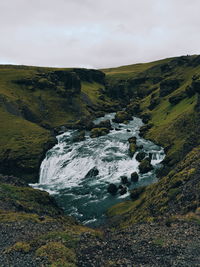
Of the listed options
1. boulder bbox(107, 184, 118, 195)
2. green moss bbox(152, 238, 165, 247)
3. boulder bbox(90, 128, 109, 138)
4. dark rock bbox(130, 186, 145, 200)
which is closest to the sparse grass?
green moss bbox(152, 238, 165, 247)

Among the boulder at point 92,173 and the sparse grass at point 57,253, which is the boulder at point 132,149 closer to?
the boulder at point 92,173

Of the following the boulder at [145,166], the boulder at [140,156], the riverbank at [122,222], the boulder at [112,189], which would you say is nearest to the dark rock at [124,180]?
the boulder at [112,189]

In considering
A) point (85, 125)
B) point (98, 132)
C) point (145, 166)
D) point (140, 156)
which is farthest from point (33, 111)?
point (145, 166)

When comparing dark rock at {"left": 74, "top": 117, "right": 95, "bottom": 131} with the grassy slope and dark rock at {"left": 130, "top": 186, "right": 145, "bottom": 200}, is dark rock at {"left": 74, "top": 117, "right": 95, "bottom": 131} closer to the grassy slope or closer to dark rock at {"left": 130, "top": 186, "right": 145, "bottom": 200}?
the grassy slope

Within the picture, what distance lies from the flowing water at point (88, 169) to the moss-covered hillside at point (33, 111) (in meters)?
5.28

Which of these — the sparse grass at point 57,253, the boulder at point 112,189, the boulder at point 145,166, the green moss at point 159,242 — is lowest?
the boulder at point 112,189

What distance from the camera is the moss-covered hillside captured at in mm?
79812

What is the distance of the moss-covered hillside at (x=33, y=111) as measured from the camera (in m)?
79.8

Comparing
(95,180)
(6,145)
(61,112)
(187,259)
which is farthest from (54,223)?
(61,112)

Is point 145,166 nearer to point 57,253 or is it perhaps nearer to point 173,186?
point 173,186

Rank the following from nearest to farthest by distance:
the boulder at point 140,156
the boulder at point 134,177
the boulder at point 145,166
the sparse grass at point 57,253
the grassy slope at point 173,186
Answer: the sparse grass at point 57,253 < the grassy slope at point 173,186 < the boulder at point 134,177 < the boulder at point 145,166 < the boulder at point 140,156

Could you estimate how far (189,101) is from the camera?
102m

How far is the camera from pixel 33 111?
123125mm

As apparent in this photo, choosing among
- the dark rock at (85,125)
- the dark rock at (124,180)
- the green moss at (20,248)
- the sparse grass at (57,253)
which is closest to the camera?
the sparse grass at (57,253)
